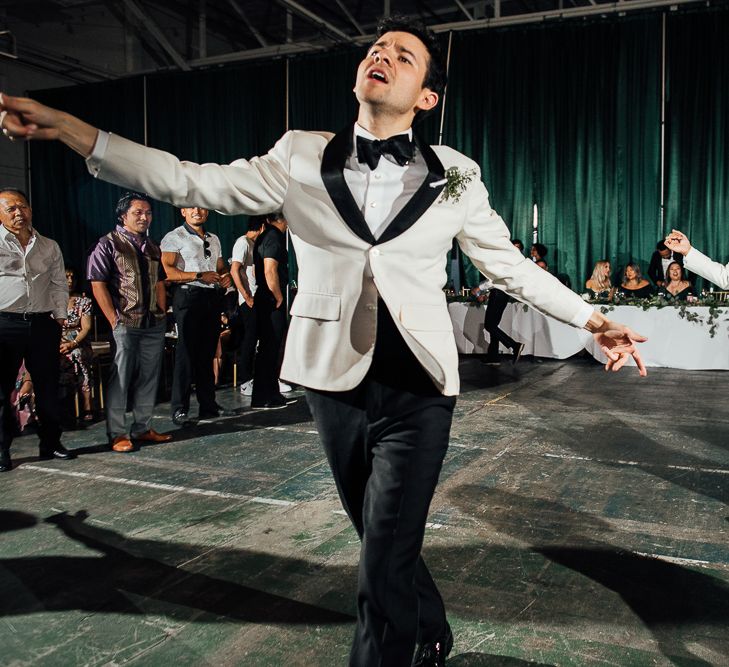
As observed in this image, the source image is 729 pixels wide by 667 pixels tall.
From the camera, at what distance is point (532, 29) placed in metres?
12.0

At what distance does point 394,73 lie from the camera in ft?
5.49

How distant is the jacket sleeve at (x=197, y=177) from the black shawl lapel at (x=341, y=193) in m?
0.10

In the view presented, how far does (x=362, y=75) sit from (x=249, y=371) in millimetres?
4969

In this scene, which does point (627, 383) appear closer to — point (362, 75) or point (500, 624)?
point (500, 624)

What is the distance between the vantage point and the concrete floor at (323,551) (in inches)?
85.6

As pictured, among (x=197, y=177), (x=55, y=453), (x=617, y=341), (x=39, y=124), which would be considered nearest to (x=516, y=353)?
(x=55, y=453)

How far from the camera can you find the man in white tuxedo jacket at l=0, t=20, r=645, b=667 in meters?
1.64

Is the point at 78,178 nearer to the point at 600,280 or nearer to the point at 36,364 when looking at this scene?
the point at 600,280

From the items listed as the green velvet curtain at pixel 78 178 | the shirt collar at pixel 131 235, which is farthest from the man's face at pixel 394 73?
the green velvet curtain at pixel 78 178

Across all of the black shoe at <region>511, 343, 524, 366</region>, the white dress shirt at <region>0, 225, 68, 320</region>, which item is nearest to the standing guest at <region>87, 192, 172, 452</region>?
the white dress shirt at <region>0, 225, 68, 320</region>

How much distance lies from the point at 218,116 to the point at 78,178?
11.4 feet

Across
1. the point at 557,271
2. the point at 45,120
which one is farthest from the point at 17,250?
the point at 557,271

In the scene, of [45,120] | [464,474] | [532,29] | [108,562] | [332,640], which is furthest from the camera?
[532,29]

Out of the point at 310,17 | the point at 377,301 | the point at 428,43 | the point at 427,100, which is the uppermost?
the point at 310,17
